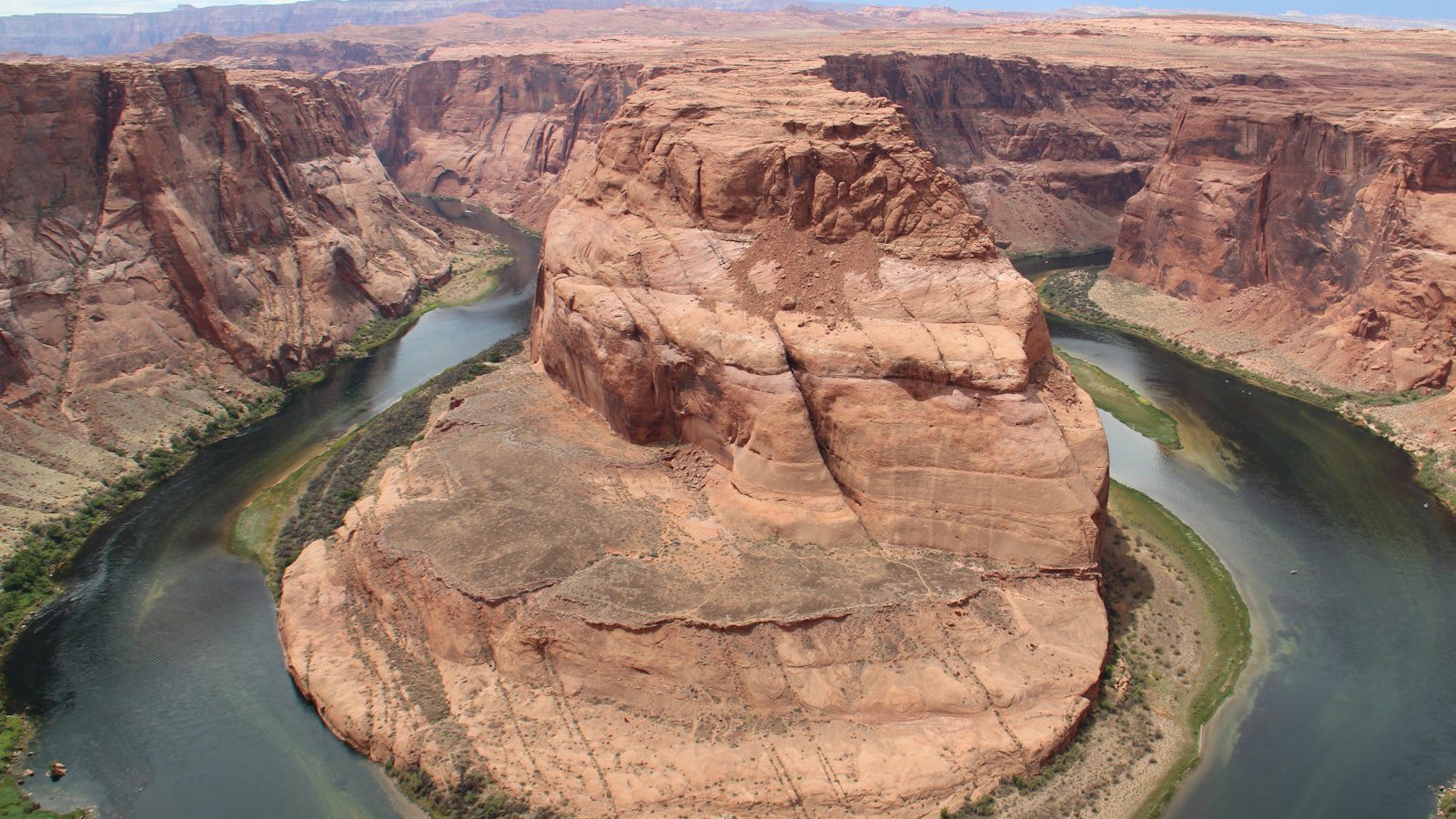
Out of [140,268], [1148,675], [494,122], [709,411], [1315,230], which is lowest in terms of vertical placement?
[1148,675]

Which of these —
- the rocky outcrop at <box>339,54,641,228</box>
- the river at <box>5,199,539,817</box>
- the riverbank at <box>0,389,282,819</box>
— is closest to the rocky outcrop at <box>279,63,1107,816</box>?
the river at <box>5,199,539,817</box>

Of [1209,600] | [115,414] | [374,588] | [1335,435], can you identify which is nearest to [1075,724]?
[1209,600]

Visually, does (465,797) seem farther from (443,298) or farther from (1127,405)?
(443,298)

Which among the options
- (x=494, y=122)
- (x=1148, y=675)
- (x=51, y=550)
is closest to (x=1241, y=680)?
(x=1148, y=675)

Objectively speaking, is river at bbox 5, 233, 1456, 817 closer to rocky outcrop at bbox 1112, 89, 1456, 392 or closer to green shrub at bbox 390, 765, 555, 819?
green shrub at bbox 390, 765, 555, 819

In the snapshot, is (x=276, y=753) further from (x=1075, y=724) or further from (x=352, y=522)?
(x=1075, y=724)

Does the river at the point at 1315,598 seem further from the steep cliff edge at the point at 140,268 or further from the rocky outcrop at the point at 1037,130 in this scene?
the steep cliff edge at the point at 140,268
